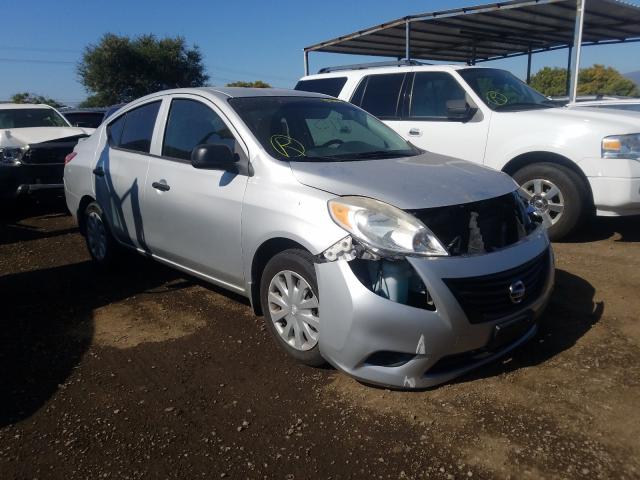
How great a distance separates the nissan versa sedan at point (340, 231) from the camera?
105 inches

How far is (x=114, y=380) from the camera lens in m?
3.19

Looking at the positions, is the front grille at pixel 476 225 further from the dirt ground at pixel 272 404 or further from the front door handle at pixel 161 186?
the front door handle at pixel 161 186

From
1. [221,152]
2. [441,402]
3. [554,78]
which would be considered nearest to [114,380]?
[221,152]

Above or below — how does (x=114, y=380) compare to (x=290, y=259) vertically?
below

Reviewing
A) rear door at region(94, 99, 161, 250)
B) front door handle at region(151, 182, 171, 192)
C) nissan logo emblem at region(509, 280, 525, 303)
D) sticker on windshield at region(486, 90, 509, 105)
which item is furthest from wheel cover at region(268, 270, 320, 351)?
sticker on windshield at region(486, 90, 509, 105)

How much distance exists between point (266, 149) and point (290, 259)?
830 mm

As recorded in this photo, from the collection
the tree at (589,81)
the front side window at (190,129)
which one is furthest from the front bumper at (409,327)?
the tree at (589,81)

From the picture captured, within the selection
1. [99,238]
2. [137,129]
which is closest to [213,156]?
[137,129]

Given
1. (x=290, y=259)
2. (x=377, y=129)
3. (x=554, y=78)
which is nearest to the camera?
(x=290, y=259)

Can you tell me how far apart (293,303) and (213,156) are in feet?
3.55

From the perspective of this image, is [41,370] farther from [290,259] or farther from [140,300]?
[290,259]

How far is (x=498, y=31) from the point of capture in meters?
12.5

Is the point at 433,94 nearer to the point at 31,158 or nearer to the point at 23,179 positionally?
the point at 31,158

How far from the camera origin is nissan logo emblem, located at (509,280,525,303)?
2827 mm
